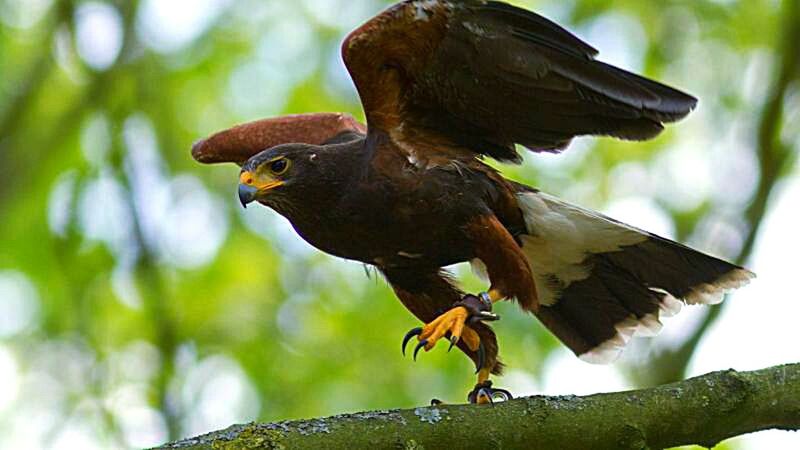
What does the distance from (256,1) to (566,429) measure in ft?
30.8

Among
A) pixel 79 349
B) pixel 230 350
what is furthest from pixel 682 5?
pixel 79 349

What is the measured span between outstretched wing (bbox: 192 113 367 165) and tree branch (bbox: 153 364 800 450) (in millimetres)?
3296

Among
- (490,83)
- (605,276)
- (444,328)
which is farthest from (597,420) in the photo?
(605,276)

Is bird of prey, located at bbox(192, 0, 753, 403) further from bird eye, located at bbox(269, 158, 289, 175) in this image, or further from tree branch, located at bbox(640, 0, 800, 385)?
tree branch, located at bbox(640, 0, 800, 385)

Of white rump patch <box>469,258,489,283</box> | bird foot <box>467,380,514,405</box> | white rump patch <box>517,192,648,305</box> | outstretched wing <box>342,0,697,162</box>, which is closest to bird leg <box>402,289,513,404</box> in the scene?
bird foot <box>467,380,514,405</box>

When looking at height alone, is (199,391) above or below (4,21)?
below

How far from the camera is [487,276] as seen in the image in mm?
6777

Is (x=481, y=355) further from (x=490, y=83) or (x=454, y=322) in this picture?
(x=490, y=83)

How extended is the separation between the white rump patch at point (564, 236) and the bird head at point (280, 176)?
1.41 m

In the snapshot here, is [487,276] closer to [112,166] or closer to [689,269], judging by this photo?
[689,269]

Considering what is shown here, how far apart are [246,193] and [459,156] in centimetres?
131

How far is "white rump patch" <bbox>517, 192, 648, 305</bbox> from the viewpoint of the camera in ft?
23.2

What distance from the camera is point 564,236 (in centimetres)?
719

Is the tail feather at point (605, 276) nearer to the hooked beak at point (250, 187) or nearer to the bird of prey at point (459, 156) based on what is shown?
the bird of prey at point (459, 156)
